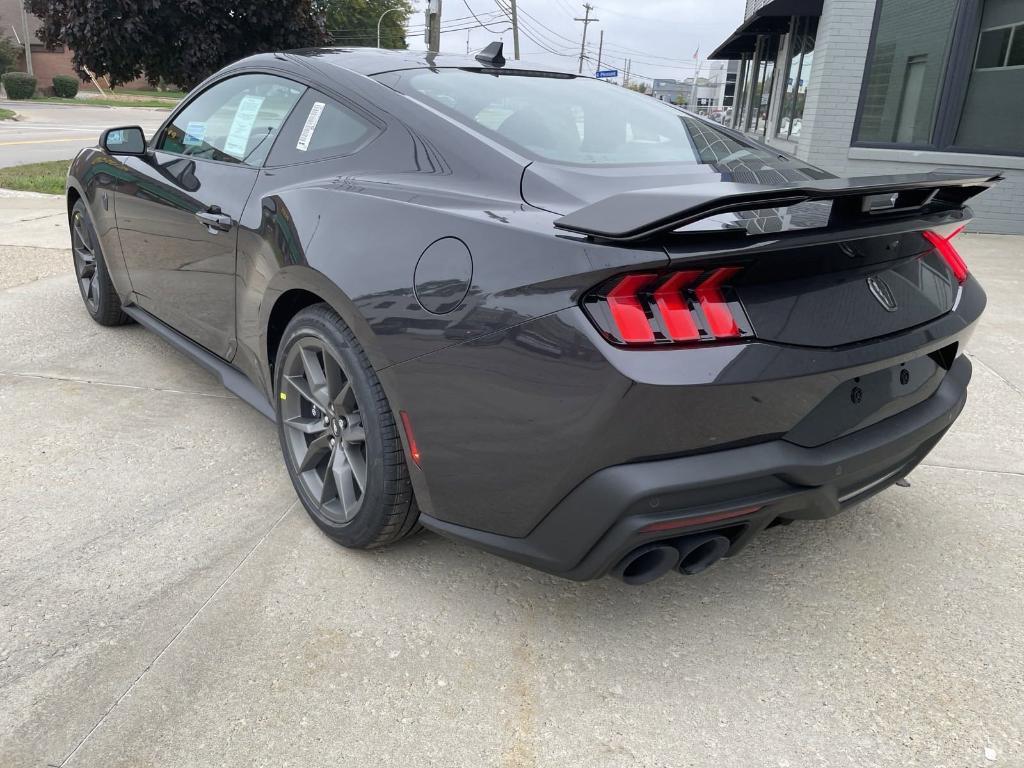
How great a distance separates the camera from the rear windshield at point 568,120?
2.35m

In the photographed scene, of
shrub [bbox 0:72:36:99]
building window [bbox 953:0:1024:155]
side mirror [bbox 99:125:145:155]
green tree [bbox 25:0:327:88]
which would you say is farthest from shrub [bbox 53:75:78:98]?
side mirror [bbox 99:125:145:155]

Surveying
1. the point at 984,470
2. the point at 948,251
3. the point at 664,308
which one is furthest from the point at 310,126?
the point at 984,470

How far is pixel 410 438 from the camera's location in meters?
2.12

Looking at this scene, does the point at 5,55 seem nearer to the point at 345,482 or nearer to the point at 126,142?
the point at 126,142

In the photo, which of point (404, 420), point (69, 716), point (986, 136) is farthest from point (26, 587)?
point (986, 136)

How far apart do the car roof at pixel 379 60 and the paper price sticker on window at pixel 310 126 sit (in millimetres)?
118

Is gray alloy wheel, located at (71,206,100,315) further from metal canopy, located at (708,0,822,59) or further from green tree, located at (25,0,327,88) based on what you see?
metal canopy, located at (708,0,822,59)

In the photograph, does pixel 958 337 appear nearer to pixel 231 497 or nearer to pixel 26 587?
pixel 231 497

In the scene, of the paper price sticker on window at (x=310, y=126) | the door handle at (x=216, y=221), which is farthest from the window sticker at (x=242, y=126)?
the paper price sticker on window at (x=310, y=126)

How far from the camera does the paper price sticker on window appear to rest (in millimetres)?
2723

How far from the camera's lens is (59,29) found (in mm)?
9383

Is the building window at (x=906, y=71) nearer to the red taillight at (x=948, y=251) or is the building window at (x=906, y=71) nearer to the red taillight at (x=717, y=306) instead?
the red taillight at (x=948, y=251)

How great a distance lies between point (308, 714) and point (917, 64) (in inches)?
399

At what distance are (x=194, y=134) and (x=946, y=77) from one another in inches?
343
